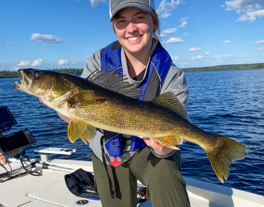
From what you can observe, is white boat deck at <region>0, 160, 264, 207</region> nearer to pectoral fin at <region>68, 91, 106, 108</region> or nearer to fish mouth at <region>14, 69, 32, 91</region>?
pectoral fin at <region>68, 91, 106, 108</region>

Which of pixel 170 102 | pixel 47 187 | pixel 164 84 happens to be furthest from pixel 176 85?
pixel 47 187

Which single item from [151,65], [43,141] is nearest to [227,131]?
[43,141]

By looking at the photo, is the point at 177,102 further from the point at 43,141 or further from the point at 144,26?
the point at 43,141

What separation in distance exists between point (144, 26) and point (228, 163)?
2203 millimetres

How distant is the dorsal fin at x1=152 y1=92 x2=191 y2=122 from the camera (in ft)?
10.2

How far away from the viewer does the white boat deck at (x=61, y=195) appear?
4121 millimetres

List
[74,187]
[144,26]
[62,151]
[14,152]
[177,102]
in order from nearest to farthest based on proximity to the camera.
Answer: [177,102]
[144,26]
[74,187]
[14,152]
[62,151]

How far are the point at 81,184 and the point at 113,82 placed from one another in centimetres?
263

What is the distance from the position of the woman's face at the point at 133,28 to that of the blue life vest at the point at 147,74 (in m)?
0.31

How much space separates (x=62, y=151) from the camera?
5930mm

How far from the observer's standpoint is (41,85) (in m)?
2.81

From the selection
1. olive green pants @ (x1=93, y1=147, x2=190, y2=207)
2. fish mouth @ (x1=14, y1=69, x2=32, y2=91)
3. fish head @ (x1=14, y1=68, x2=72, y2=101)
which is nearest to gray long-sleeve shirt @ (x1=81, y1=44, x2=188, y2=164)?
olive green pants @ (x1=93, y1=147, x2=190, y2=207)

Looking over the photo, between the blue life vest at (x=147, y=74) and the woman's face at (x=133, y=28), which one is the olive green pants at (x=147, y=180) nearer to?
the blue life vest at (x=147, y=74)

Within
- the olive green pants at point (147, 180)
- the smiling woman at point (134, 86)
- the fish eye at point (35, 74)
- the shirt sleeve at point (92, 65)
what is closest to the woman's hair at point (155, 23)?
the smiling woman at point (134, 86)
